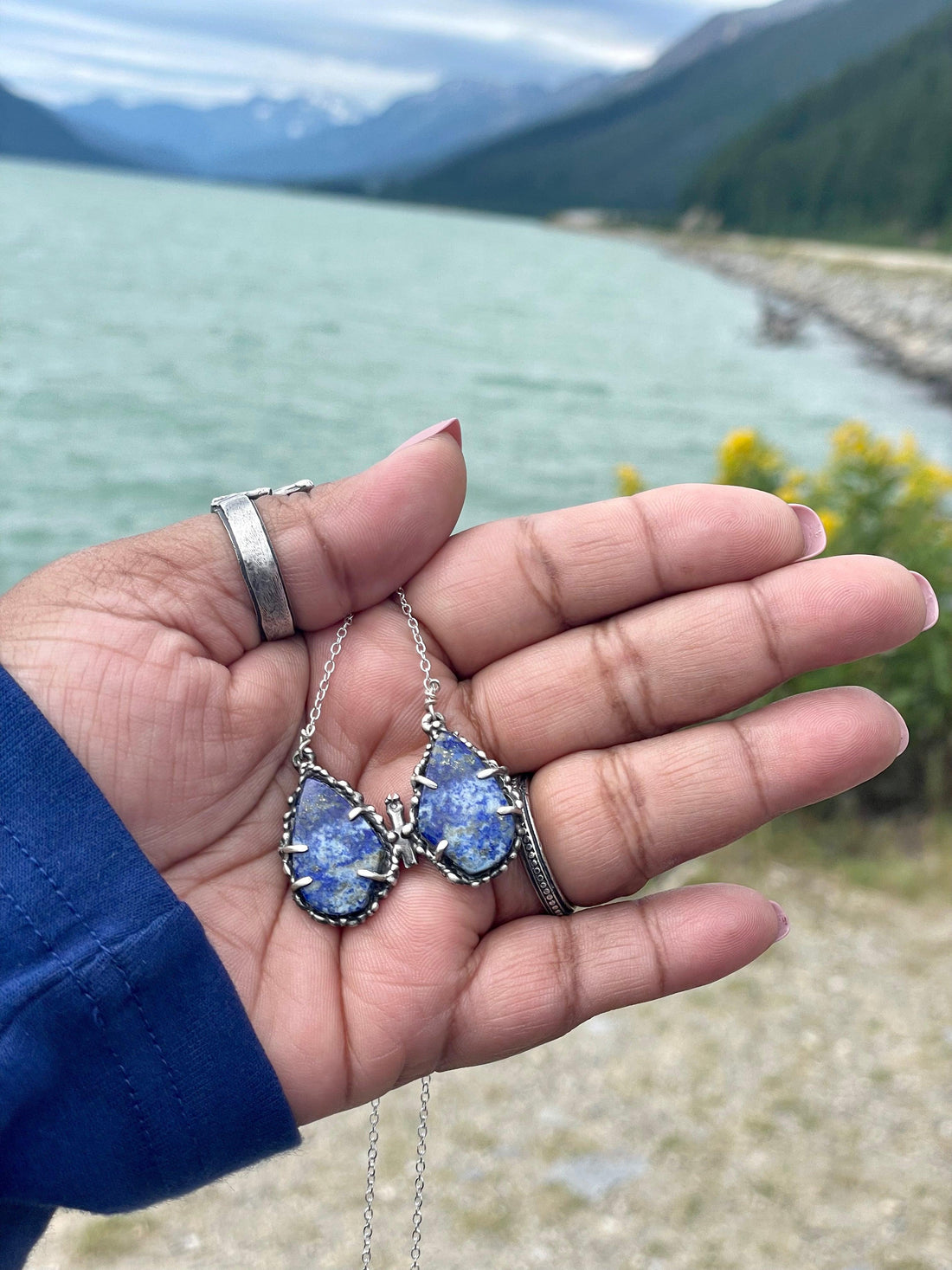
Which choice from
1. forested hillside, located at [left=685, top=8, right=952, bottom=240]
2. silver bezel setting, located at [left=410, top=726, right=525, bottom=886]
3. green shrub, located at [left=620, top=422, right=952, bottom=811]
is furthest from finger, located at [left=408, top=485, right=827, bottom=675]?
forested hillside, located at [left=685, top=8, right=952, bottom=240]

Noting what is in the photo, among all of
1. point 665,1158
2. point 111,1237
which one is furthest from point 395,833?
point 111,1237

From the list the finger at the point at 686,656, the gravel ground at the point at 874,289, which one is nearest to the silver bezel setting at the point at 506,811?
the finger at the point at 686,656

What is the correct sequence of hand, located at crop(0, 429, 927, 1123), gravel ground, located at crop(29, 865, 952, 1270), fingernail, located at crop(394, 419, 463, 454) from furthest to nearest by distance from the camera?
gravel ground, located at crop(29, 865, 952, 1270) < fingernail, located at crop(394, 419, 463, 454) < hand, located at crop(0, 429, 927, 1123)

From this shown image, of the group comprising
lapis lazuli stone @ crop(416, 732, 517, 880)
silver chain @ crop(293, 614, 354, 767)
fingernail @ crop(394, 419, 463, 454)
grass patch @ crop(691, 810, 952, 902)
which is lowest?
grass patch @ crop(691, 810, 952, 902)

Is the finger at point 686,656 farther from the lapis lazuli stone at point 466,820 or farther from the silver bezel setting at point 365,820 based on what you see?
the silver bezel setting at point 365,820

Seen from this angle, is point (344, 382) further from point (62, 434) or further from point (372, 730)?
point (372, 730)

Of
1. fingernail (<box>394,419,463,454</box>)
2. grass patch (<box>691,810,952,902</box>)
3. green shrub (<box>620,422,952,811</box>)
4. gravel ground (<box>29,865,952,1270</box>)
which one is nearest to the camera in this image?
fingernail (<box>394,419,463,454</box>)

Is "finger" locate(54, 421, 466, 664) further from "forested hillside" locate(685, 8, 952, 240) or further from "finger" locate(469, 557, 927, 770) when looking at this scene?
"forested hillside" locate(685, 8, 952, 240)
